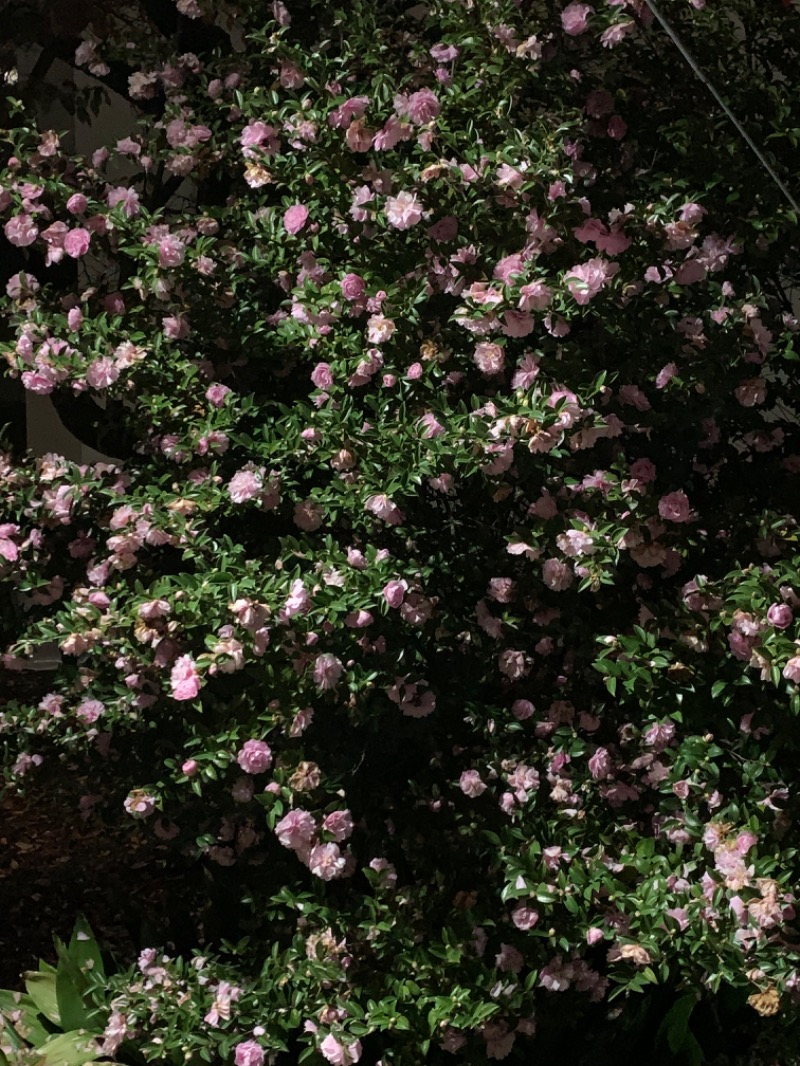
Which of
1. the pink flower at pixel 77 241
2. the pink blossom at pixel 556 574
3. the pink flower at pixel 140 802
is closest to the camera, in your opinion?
the pink blossom at pixel 556 574

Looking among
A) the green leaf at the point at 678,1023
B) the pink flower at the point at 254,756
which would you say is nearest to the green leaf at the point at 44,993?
the pink flower at the point at 254,756

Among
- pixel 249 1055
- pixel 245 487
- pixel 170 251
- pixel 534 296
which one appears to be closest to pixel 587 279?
pixel 534 296

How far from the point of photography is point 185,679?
2059 millimetres

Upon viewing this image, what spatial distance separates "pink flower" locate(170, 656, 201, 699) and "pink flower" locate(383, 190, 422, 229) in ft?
2.92

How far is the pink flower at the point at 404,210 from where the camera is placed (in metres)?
2.12

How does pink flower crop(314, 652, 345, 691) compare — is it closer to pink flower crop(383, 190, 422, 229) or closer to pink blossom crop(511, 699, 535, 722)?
pink blossom crop(511, 699, 535, 722)

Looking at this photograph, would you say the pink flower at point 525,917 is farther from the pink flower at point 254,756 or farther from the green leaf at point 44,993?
the green leaf at point 44,993

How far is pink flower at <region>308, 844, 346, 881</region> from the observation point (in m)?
2.12

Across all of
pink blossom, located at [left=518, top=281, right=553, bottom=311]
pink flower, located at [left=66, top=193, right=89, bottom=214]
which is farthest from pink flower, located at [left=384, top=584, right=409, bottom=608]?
pink flower, located at [left=66, top=193, right=89, bottom=214]

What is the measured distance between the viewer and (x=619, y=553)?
2.14 metres

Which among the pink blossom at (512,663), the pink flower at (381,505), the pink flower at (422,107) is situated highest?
the pink flower at (422,107)

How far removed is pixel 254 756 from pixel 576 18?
4.80ft

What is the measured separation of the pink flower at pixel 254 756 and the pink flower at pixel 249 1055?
0.54 meters

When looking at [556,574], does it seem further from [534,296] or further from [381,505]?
[534,296]
